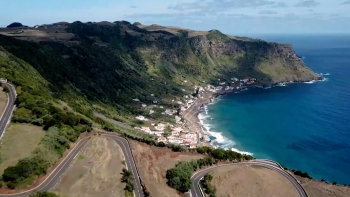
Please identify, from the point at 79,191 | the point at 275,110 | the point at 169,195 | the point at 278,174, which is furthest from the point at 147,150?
the point at 275,110

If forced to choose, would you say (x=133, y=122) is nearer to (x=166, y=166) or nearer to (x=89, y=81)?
(x=89, y=81)

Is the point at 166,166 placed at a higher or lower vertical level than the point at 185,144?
higher

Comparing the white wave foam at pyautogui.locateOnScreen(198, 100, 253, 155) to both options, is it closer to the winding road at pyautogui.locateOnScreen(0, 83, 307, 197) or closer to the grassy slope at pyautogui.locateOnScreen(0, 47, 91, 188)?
the winding road at pyautogui.locateOnScreen(0, 83, 307, 197)

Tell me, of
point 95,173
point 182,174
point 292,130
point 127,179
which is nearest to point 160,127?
point 292,130

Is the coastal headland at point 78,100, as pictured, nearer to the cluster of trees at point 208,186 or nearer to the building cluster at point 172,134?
the building cluster at point 172,134

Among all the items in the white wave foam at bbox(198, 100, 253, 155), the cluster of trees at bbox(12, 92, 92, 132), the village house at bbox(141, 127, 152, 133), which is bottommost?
the white wave foam at bbox(198, 100, 253, 155)

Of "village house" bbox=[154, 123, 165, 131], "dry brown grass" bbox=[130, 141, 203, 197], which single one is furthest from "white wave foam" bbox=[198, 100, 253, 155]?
"dry brown grass" bbox=[130, 141, 203, 197]
